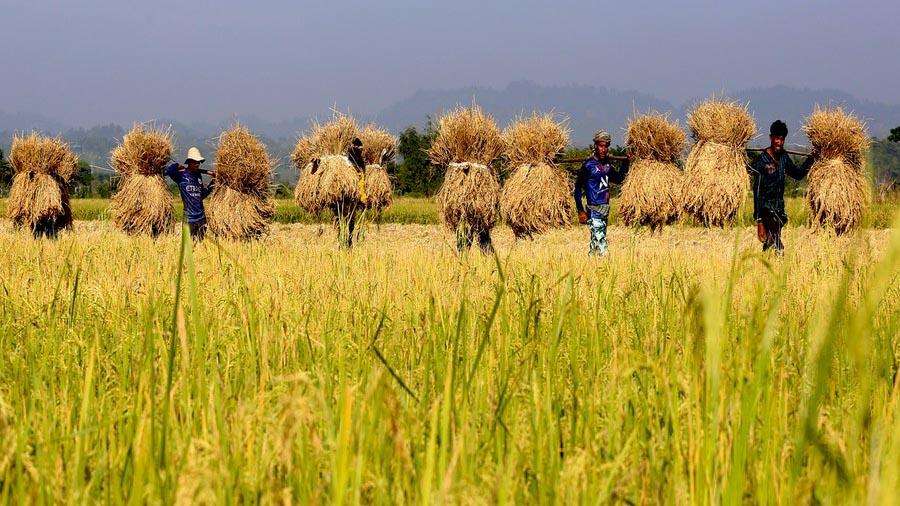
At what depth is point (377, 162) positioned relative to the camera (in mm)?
13984

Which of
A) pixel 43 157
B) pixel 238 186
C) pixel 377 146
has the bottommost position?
pixel 238 186

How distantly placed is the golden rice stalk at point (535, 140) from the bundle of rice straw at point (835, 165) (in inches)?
156

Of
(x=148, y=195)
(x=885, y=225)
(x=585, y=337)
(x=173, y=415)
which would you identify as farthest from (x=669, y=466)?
(x=885, y=225)

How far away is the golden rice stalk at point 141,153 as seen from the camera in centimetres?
1438

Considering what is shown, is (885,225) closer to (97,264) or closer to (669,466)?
(97,264)

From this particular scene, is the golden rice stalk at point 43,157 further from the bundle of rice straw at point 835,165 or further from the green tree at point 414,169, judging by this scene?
the green tree at point 414,169

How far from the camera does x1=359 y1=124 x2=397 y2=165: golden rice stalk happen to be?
45.3ft

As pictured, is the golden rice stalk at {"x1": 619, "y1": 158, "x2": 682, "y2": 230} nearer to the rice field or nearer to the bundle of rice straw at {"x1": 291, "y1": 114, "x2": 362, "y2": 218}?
the bundle of rice straw at {"x1": 291, "y1": 114, "x2": 362, "y2": 218}

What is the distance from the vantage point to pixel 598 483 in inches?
62.4

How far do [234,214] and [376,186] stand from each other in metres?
2.74

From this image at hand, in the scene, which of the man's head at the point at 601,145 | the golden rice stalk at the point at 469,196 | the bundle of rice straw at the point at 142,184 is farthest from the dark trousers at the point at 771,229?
the bundle of rice straw at the point at 142,184

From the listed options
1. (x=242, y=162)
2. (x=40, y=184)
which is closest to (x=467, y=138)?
(x=242, y=162)

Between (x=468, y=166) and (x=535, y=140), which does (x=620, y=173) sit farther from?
(x=468, y=166)

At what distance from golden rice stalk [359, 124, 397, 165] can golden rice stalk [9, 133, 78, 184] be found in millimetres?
5525
